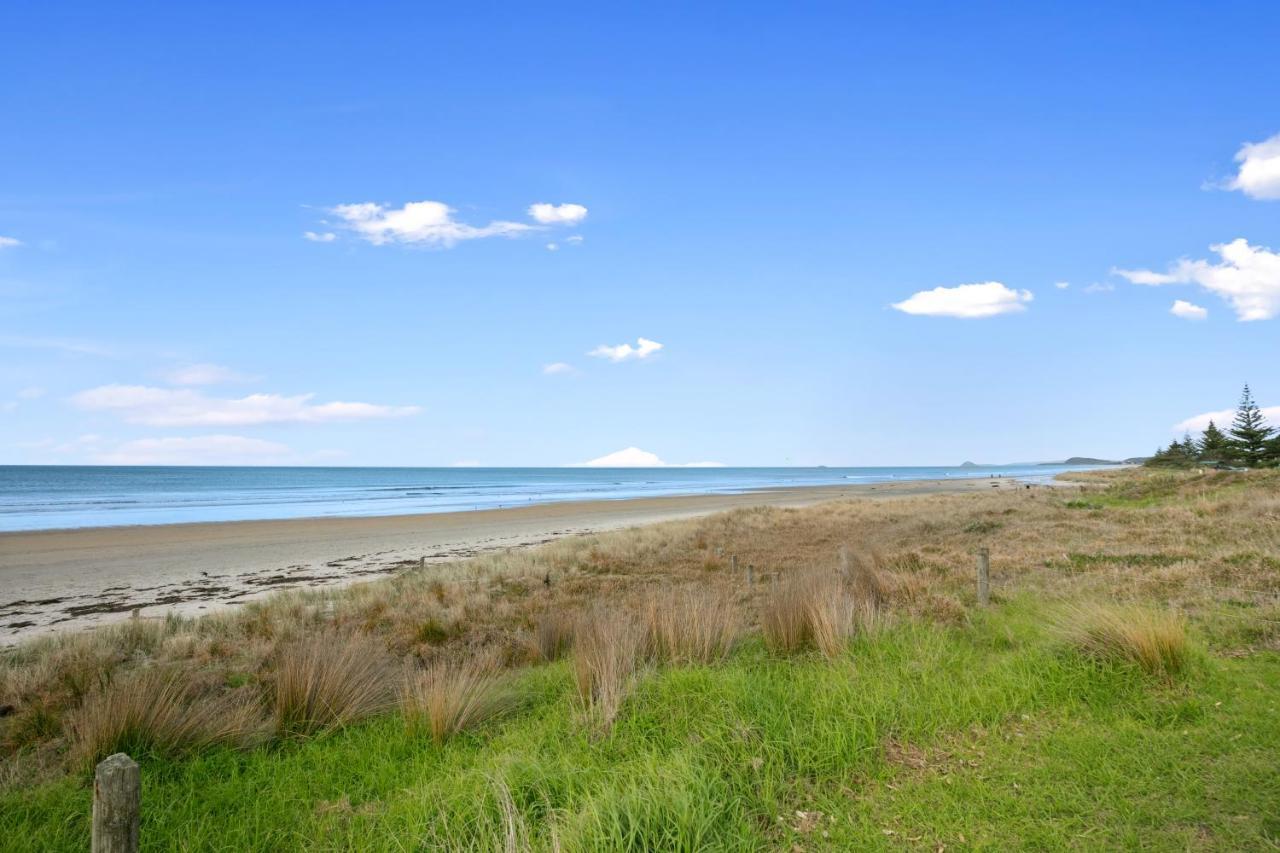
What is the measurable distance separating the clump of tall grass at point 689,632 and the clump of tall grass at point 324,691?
297 centimetres

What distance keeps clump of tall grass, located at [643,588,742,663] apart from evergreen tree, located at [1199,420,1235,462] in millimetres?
59254

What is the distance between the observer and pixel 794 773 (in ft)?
17.0

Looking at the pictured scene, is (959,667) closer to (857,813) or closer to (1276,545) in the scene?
(857,813)

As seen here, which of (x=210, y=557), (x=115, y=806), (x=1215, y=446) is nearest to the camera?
(x=115, y=806)

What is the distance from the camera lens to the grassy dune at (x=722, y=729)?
4.57m

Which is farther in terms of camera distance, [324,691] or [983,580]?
[983,580]

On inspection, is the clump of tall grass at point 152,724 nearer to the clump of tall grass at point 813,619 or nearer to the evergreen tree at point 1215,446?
the clump of tall grass at point 813,619

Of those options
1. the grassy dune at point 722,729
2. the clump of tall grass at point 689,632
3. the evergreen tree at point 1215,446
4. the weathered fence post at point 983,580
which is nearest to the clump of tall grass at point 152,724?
the grassy dune at point 722,729

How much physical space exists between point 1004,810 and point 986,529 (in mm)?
17492

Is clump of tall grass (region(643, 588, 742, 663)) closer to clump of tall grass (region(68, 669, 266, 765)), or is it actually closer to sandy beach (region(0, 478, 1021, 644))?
clump of tall grass (region(68, 669, 266, 765))

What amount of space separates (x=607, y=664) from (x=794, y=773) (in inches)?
88.7

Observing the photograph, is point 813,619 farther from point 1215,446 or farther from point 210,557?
point 1215,446

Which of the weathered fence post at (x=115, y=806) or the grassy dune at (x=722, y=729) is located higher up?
the weathered fence post at (x=115, y=806)

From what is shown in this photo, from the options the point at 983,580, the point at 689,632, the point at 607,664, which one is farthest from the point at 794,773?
the point at 983,580
